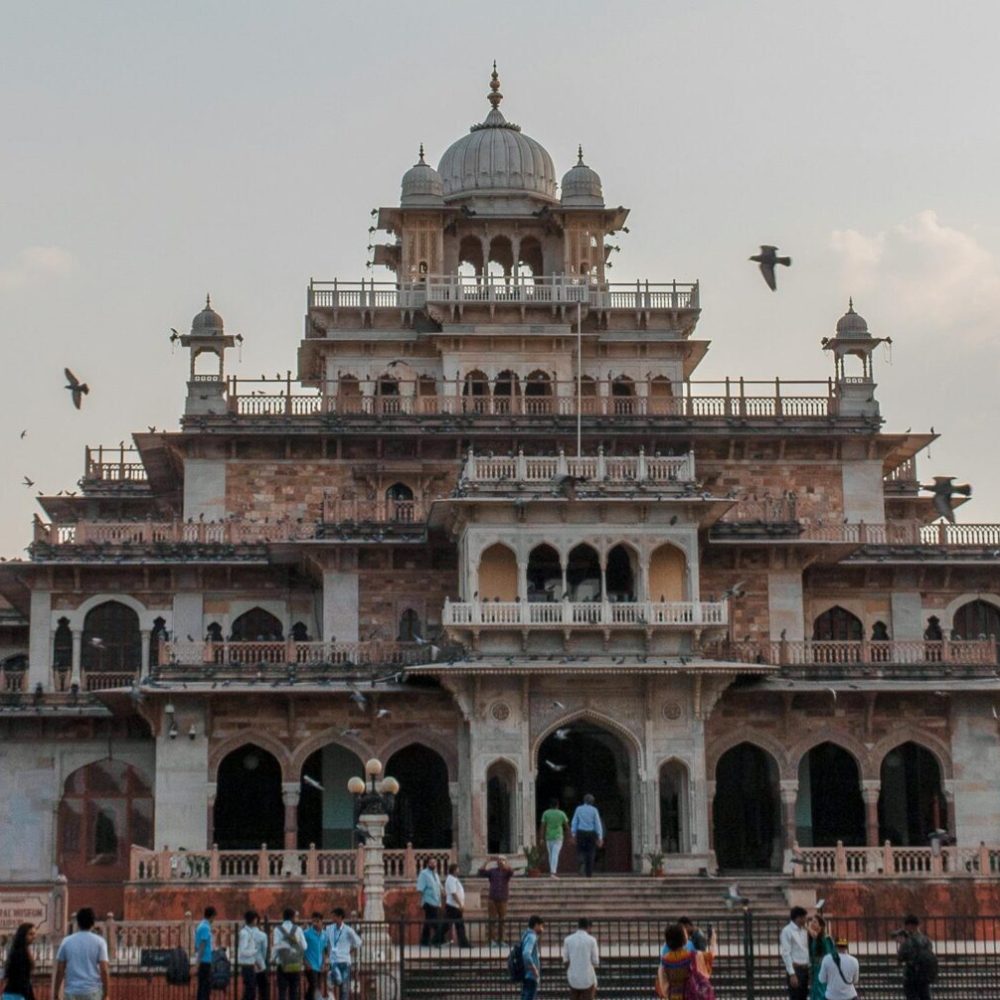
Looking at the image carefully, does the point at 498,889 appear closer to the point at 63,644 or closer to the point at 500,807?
the point at 500,807

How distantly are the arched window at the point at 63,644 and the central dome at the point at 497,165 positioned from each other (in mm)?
17580

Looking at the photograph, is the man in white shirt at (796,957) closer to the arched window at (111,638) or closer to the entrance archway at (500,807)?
the entrance archway at (500,807)

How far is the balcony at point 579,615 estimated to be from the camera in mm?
47750

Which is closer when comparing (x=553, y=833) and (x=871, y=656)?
(x=553, y=833)

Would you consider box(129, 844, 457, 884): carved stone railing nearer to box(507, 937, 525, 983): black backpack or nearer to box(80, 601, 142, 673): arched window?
box(80, 601, 142, 673): arched window

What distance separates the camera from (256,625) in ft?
178

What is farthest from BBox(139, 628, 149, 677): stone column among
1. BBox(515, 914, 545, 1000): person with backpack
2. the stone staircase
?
BBox(515, 914, 545, 1000): person with backpack

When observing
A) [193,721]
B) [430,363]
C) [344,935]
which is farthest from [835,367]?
[344,935]

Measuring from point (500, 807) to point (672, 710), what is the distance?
4851 mm

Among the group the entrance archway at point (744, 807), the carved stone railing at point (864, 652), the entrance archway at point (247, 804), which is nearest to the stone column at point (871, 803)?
the entrance archway at point (744, 807)

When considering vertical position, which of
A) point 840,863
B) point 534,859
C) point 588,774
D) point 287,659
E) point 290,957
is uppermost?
point 287,659

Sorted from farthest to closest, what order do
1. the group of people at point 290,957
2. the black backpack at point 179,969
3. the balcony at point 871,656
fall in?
A: the balcony at point 871,656 → the black backpack at point 179,969 → the group of people at point 290,957

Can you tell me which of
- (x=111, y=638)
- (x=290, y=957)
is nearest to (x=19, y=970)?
(x=290, y=957)

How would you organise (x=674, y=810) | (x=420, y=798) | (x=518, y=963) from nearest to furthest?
1. (x=518, y=963)
2. (x=674, y=810)
3. (x=420, y=798)
